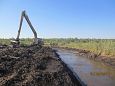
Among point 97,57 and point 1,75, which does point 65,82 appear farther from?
point 97,57

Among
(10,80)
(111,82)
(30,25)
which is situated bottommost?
(111,82)

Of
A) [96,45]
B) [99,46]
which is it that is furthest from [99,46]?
Answer: [96,45]

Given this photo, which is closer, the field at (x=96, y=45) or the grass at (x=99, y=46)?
the grass at (x=99, y=46)

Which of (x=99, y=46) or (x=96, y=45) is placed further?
(x=96, y=45)

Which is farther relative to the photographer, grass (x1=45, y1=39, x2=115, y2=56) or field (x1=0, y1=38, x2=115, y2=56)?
field (x1=0, y1=38, x2=115, y2=56)

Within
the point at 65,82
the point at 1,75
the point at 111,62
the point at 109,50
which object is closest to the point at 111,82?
the point at 65,82

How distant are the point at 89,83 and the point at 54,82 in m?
4.62

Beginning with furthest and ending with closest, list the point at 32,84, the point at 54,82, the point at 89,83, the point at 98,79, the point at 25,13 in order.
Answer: the point at 25,13
the point at 98,79
the point at 89,83
the point at 54,82
the point at 32,84

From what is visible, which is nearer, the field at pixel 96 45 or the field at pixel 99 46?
the field at pixel 99 46

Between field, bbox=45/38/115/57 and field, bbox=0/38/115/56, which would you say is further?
field, bbox=0/38/115/56

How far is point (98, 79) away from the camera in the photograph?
1675 centimetres

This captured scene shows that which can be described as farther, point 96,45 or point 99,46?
point 96,45

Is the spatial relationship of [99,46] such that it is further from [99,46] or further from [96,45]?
[96,45]

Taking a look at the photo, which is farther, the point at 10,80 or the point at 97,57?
the point at 97,57
